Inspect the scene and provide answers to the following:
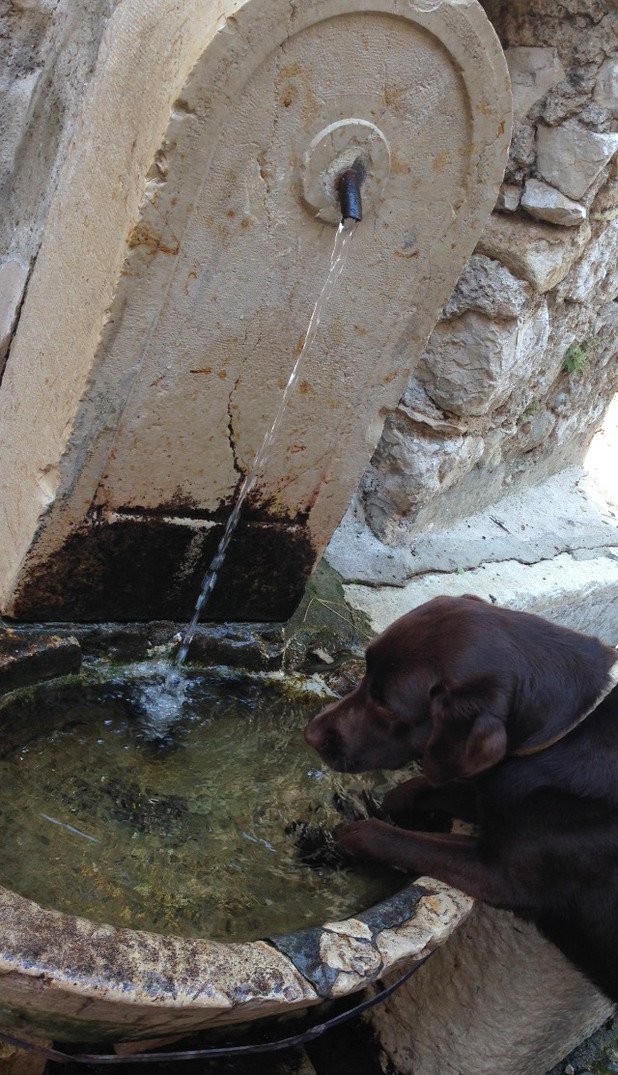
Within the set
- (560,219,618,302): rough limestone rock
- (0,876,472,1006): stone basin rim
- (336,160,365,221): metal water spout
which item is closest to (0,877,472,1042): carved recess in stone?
(0,876,472,1006): stone basin rim

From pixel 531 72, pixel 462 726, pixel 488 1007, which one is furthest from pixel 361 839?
pixel 531 72

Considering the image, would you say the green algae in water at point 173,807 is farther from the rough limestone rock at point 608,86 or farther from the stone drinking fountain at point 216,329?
the rough limestone rock at point 608,86

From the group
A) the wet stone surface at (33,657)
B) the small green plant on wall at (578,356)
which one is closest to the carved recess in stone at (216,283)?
the wet stone surface at (33,657)

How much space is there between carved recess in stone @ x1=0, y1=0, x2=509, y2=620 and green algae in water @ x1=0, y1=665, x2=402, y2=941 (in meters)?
0.34

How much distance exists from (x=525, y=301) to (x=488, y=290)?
0.60ft

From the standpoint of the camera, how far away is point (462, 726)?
2.36 metres

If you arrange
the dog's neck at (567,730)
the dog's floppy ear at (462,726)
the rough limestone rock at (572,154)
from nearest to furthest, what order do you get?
the dog's floppy ear at (462,726) → the dog's neck at (567,730) → the rough limestone rock at (572,154)

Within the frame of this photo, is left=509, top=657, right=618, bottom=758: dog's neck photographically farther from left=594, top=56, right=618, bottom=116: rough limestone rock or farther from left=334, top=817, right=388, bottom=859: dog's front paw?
left=594, top=56, right=618, bottom=116: rough limestone rock

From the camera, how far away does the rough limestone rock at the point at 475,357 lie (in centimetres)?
384

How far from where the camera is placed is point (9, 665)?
8.28 feet

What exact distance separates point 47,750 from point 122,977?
933mm

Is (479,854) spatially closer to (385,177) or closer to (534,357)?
(385,177)

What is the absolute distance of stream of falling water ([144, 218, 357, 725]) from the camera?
253 centimetres

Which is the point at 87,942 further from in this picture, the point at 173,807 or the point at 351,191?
the point at 351,191
